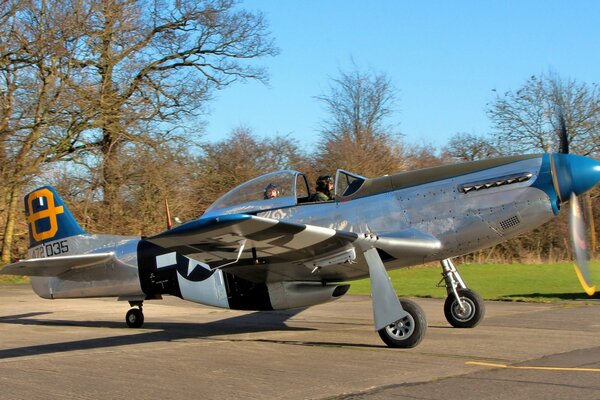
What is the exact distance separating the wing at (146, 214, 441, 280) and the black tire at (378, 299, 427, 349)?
89cm

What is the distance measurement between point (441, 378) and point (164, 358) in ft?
11.0

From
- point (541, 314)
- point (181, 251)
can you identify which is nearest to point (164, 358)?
point (181, 251)

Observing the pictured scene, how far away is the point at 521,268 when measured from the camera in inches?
877

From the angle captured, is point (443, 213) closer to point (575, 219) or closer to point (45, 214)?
point (575, 219)

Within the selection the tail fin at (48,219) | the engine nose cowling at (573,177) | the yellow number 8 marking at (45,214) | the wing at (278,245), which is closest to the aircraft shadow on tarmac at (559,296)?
the engine nose cowling at (573,177)

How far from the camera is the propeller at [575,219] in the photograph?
8.43m

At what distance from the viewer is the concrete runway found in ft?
19.4

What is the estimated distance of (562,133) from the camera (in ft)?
29.0

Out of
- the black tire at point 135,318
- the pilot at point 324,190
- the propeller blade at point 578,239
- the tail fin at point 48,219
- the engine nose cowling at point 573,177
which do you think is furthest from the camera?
the tail fin at point 48,219

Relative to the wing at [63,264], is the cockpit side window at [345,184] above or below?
above

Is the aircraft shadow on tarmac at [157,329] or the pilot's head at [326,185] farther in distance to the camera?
the pilot's head at [326,185]

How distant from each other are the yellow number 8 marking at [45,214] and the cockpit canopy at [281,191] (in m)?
3.77

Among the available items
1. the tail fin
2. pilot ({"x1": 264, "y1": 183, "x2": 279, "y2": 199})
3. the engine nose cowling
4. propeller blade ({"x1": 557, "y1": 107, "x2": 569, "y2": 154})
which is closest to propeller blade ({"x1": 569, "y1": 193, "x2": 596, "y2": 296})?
the engine nose cowling

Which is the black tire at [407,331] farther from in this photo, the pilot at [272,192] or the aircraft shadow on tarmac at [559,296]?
the aircraft shadow on tarmac at [559,296]
